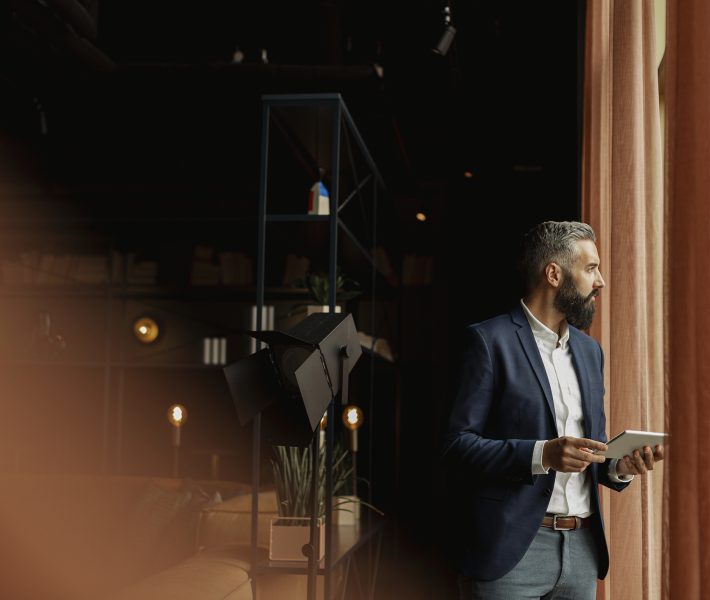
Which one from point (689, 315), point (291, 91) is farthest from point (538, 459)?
point (291, 91)

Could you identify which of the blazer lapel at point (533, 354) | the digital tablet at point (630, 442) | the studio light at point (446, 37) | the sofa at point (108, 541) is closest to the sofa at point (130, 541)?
the sofa at point (108, 541)

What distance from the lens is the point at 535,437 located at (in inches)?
84.4

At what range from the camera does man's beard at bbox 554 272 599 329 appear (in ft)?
7.27

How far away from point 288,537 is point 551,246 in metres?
1.71

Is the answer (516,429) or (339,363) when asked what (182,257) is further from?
(516,429)

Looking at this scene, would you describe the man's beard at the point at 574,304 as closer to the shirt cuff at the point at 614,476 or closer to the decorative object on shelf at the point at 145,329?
the shirt cuff at the point at 614,476

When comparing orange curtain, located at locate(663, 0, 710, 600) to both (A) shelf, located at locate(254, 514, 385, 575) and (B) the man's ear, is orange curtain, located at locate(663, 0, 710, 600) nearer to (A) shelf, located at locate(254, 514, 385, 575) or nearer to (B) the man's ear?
(B) the man's ear

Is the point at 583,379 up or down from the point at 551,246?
down

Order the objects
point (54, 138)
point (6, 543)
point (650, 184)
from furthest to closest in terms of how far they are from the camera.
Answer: point (54, 138)
point (6, 543)
point (650, 184)

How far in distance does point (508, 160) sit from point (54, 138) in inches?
162

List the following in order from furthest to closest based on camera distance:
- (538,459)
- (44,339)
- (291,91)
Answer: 1. (44,339)
2. (291,91)
3. (538,459)

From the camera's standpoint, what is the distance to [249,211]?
774 cm

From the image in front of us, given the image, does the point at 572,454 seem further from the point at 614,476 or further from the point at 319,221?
the point at 319,221

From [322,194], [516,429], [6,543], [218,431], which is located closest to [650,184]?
Answer: [516,429]
